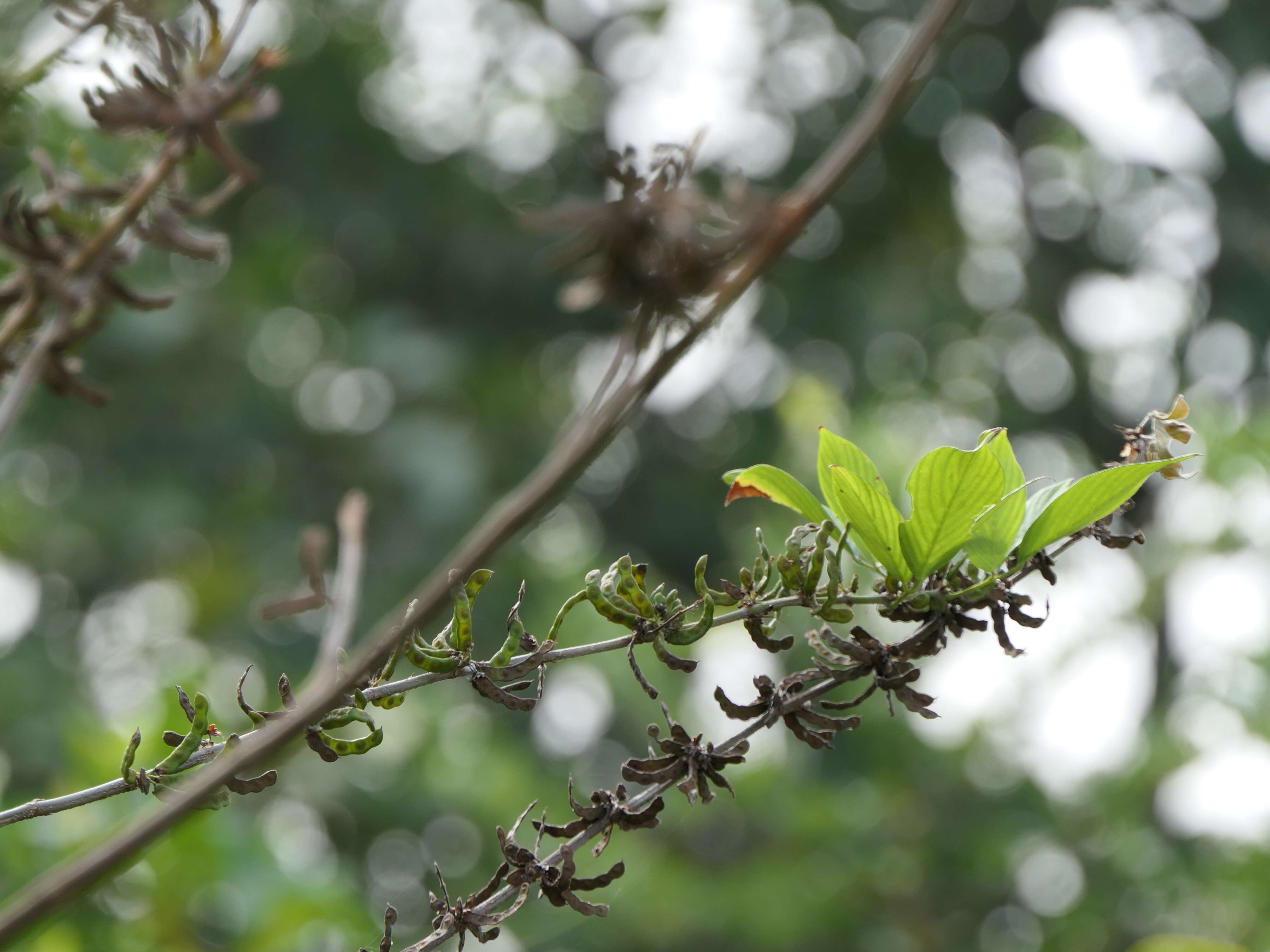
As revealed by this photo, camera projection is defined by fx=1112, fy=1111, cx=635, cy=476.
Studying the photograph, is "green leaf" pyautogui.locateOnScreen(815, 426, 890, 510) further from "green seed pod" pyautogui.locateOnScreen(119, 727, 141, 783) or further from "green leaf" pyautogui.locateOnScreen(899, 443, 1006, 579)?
"green seed pod" pyautogui.locateOnScreen(119, 727, 141, 783)

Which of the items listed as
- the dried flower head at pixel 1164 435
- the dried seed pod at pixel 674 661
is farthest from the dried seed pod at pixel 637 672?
the dried flower head at pixel 1164 435

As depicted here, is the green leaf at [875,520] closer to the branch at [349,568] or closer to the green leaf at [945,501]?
the green leaf at [945,501]

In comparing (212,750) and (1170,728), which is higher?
(212,750)

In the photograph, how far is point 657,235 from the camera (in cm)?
16

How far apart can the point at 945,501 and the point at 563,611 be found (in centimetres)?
9

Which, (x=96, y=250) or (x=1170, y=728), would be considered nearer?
(x=96, y=250)

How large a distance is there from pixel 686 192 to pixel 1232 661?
191 cm

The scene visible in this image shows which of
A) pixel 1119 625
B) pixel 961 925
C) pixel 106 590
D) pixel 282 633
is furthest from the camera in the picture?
pixel 106 590

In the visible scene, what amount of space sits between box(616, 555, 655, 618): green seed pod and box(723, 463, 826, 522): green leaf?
0.14 feet

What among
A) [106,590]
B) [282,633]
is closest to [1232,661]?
[282,633]

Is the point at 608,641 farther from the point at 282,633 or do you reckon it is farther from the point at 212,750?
the point at 282,633

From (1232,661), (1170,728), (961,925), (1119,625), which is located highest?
(1232,661)

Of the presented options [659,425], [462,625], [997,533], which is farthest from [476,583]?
[659,425]

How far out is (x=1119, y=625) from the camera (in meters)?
2.20
